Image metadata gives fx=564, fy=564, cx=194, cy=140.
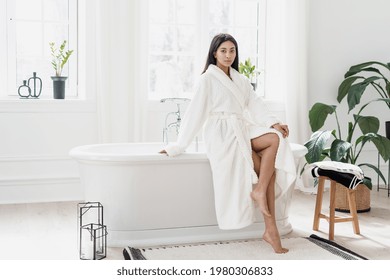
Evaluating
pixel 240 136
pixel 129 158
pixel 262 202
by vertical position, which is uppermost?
pixel 240 136

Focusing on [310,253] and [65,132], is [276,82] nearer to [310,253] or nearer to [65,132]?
[65,132]

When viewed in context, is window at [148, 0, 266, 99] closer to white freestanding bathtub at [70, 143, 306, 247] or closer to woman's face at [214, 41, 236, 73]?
woman's face at [214, 41, 236, 73]

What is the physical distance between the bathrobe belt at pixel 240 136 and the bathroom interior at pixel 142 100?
0.85 feet

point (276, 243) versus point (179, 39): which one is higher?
point (179, 39)

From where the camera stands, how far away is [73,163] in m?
4.71

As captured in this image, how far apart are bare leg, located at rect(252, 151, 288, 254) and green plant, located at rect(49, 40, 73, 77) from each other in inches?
82.1

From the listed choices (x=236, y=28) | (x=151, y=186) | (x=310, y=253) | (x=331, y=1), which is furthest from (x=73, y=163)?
(x=331, y=1)

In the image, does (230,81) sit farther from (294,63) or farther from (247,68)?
(294,63)

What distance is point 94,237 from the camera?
3064 millimetres

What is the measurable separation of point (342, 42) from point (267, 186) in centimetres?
259

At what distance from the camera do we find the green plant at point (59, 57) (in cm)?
469

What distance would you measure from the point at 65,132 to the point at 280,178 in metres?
2.07

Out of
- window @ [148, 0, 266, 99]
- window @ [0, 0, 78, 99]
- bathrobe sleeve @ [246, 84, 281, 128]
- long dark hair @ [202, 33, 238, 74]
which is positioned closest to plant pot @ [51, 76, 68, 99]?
→ window @ [0, 0, 78, 99]

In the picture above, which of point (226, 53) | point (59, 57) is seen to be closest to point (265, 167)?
point (226, 53)
